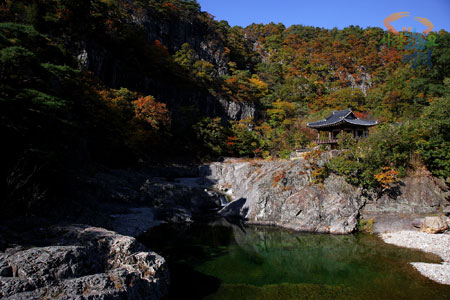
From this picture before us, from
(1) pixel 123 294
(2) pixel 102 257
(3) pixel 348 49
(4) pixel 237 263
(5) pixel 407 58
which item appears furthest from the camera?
(3) pixel 348 49

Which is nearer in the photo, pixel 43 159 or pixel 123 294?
pixel 123 294

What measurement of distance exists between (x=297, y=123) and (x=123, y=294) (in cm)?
3462

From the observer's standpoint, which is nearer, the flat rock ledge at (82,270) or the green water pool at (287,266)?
→ the flat rock ledge at (82,270)

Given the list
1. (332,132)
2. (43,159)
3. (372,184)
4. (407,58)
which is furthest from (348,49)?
(43,159)

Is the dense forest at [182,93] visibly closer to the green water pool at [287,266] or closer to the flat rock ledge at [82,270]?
the flat rock ledge at [82,270]

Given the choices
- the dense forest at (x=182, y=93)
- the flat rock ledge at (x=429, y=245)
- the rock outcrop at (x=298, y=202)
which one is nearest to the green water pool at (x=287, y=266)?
the flat rock ledge at (x=429, y=245)

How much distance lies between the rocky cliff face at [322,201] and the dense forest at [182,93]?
894mm

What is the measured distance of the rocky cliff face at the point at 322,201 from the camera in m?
12.8

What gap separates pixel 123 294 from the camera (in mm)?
4375

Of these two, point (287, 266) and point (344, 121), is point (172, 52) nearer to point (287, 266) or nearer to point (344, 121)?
point (344, 121)

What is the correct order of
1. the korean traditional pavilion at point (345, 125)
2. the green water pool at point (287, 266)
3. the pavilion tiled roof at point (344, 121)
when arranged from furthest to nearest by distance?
the korean traditional pavilion at point (345, 125), the pavilion tiled roof at point (344, 121), the green water pool at point (287, 266)

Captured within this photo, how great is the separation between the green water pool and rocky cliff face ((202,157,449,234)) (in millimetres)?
1088

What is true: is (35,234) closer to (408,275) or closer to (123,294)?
(123,294)

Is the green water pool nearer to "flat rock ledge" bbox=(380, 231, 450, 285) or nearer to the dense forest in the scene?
"flat rock ledge" bbox=(380, 231, 450, 285)
